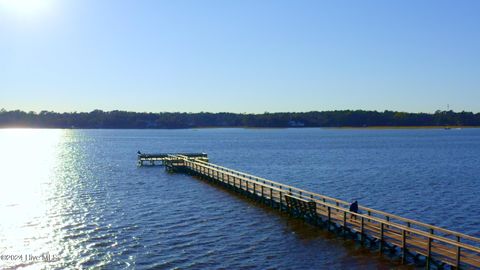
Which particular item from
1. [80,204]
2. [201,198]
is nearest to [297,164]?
[201,198]

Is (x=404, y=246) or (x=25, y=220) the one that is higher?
(x=404, y=246)

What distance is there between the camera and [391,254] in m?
24.0

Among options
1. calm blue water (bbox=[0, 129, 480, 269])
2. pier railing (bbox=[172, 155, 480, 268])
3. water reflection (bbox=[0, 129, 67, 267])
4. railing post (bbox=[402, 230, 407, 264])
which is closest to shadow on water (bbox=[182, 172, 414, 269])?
calm blue water (bbox=[0, 129, 480, 269])

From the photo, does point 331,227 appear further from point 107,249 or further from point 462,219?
point 107,249

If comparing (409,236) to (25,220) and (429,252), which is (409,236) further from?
(25,220)

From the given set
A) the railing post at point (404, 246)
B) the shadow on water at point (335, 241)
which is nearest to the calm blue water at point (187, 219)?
the shadow on water at point (335, 241)

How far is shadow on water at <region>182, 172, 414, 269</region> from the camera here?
23.2 metres

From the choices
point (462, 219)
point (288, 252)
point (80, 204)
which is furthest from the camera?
point (80, 204)

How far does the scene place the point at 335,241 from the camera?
2688cm

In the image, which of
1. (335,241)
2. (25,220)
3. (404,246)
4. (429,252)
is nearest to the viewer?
(429,252)

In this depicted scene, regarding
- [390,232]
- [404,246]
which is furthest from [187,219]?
[404,246]

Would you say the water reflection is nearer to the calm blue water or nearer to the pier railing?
the calm blue water

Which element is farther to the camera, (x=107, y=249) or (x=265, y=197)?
(x=265, y=197)

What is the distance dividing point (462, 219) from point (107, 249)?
21135mm
